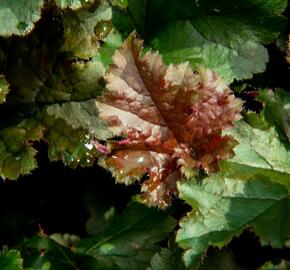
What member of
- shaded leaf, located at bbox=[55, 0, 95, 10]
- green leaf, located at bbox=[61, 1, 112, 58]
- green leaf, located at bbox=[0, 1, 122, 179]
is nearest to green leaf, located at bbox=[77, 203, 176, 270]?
green leaf, located at bbox=[0, 1, 122, 179]

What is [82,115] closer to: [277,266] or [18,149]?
[18,149]

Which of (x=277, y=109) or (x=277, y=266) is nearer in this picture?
(x=277, y=266)

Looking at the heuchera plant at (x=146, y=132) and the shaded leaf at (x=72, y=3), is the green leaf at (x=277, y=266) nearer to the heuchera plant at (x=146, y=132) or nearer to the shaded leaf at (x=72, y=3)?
the heuchera plant at (x=146, y=132)

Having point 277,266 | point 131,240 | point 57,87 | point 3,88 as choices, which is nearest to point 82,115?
point 57,87

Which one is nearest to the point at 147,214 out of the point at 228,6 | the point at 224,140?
the point at 224,140

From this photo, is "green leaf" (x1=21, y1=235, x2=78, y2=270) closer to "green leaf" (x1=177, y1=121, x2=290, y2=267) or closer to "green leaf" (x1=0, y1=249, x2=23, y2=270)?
"green leaf" (x1=0, y1=249, x2=23, y2=270)

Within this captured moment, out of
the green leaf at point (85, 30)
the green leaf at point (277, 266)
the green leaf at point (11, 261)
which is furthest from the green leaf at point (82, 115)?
the green leaf at point (277, 266)
